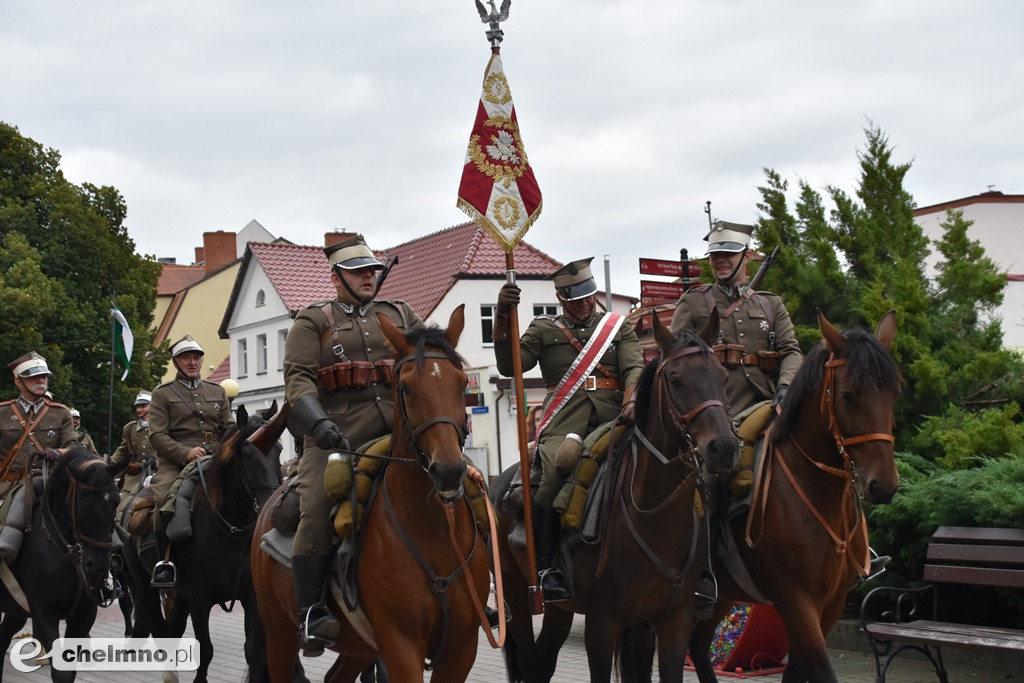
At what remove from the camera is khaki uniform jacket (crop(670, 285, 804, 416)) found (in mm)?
8411

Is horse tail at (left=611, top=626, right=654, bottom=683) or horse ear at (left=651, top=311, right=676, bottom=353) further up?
horse ear at (left=651, top=311, right=676, bottom=353)

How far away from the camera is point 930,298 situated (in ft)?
41.7

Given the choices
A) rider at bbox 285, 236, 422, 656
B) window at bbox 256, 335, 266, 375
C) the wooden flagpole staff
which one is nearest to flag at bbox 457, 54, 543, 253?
the wooden flagpole staff

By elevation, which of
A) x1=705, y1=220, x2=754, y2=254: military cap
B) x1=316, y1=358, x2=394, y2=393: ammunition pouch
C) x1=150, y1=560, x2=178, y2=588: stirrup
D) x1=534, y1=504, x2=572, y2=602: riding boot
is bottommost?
x1=150, y1=560, x2=178, y2=588: stirrup

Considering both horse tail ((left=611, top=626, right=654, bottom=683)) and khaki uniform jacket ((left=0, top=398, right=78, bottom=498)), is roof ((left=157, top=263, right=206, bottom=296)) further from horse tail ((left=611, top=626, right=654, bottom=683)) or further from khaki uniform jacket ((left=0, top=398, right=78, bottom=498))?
horse tail ((left=611, top=626, right=654, bottom=683))

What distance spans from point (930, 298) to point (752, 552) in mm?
6115

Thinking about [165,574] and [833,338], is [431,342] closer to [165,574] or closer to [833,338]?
[833,338]

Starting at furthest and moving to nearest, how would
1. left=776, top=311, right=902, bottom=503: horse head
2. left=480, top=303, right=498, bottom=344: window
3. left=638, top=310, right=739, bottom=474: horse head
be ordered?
left=480, top=303, right=498, bottom=344: window, left=776, top=311, right=902, bottom=503: horse head, left=638, top=310, right=739, bottom=474: horse head

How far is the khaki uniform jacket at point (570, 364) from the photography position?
26.1 feet

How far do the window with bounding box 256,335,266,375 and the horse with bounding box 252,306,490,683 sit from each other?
4468 centimetres

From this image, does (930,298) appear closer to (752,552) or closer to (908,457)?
(908,457)

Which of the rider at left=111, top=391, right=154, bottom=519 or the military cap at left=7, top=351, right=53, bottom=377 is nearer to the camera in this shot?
the military cap at left=7, top=351, right=53, bottom=377

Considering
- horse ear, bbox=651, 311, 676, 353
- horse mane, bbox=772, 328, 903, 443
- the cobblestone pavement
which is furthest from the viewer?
the cobblestone pavement

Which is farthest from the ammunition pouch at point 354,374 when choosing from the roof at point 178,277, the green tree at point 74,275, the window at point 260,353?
the roof at point 178,277
